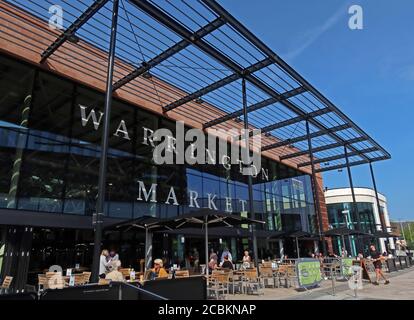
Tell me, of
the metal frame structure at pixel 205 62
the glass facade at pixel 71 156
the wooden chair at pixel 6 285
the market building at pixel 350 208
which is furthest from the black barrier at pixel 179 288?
the market building at pixel 350 208

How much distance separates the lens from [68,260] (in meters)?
12.6

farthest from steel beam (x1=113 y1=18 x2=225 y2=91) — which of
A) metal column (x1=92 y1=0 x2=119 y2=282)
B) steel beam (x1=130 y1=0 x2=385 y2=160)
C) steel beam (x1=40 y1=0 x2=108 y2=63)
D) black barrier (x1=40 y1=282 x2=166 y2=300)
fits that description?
black barrier (x1=40 y1=282 x2=166 y2=300)

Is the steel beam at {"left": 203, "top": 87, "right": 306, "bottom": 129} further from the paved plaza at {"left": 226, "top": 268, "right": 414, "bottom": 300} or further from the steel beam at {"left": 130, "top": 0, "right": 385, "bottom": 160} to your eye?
the paved plaza at {"left": 226, "top": 268, "right": 414, "bottom": 300}

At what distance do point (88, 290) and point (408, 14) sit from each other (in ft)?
42.3

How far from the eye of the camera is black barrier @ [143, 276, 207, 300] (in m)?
6.04

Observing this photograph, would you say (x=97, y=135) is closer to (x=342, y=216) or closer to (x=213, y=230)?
(x=213, y=230)

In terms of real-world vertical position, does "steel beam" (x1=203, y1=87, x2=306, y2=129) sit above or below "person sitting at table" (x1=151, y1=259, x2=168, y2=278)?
above

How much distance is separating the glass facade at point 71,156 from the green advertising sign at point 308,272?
7626 mm

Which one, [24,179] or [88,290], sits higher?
[24,179]

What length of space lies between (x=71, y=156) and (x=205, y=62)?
6.80 m

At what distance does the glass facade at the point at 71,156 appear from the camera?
11867 mm

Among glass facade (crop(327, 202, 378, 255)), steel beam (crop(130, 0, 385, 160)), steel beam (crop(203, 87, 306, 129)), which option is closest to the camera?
steel beam (crop(130, 0, 385, 160))

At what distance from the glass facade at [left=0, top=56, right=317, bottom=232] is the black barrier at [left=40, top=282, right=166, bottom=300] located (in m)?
7.83
